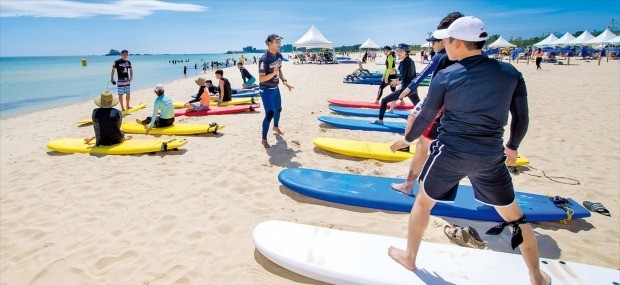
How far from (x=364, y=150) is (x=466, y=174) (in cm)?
316

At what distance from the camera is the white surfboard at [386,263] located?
7.39 ft

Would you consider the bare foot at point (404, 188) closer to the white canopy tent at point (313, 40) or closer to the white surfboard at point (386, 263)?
the white surfboard at point (386, 263)

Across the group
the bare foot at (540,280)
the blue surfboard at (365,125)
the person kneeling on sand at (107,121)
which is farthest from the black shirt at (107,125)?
the bare foot at (540,280)

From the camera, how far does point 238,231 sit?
3.09 m

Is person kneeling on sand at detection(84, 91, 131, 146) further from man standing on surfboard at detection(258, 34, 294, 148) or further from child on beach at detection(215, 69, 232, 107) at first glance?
child on beach at detection(215, 69, 232, 107)

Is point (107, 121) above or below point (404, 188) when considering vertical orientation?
above

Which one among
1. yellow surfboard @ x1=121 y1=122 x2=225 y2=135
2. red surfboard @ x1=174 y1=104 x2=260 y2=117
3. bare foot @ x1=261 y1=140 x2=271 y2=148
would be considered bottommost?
bare foot @ x1=261 y1=140 x2=271 y2=148

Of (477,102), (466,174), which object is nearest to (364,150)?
(466,174)

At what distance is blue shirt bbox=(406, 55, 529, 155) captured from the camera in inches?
68.6

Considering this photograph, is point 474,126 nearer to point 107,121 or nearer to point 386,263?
point 386,263

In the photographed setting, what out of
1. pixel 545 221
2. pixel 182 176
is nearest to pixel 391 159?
pixel 545 221

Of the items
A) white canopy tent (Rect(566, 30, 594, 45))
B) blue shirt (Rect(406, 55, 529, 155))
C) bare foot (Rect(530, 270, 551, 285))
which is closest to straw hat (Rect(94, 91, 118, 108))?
blue shirt (Rect(406, 55, 529, 155))

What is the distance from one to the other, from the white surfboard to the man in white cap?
0.30 metres

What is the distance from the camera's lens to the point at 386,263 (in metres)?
2.39
